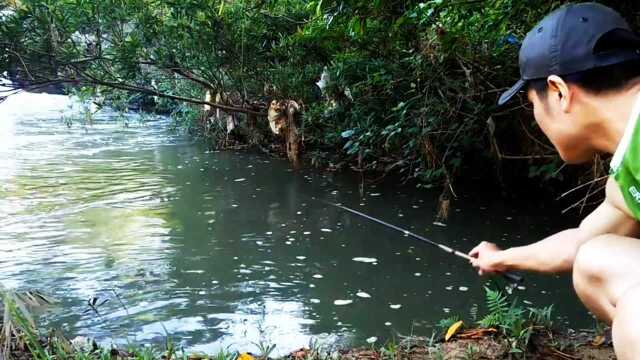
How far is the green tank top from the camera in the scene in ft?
3.82

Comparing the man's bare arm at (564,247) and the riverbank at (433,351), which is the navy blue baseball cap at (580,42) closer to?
the man's bare arm at (564,247)

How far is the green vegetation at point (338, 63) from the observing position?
15.4ft

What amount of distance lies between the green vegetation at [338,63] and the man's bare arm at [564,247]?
6.59 feet

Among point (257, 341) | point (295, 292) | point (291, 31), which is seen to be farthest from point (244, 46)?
point (257, 341)

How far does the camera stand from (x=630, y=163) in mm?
1181

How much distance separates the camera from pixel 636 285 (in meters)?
1.27

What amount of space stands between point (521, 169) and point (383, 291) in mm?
3084

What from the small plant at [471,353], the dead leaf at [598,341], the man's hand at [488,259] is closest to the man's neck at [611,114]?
the man's hand at [488,259]

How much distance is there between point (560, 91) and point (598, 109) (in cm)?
9

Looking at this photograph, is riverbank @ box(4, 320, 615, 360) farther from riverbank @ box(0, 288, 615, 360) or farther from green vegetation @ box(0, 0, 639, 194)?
green vegetation @ box(0, 0, 639, 194)

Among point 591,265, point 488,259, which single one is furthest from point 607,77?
point 488,259

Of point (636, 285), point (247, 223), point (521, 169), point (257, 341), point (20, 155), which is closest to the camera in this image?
point (636, 285)

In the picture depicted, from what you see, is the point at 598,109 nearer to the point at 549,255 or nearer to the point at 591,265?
the point at 591,265

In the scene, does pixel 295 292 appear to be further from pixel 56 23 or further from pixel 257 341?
pixel 56 23
